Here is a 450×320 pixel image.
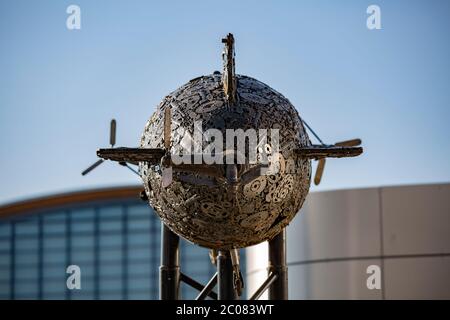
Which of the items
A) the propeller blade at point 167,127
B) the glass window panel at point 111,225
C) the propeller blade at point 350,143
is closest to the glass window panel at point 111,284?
the glass window panel at point 111,225

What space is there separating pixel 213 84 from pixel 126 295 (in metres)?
54.1

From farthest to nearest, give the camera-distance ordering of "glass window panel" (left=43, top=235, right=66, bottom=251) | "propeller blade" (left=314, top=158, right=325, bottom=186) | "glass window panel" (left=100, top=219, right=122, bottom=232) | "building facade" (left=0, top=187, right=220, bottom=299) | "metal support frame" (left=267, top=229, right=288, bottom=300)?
"glass window panel" (left=100, top=219, right=122, bottom=232), "glass window panel" (left=43, top=235, right=66, bottom=251), "building facade" (left=0, top=187, right=220, bottom=299), "metal support frame" (left=267, top=229, right=288, bottom=300), "propeller blade" (left=314, top=158, right=325, bottom=186)

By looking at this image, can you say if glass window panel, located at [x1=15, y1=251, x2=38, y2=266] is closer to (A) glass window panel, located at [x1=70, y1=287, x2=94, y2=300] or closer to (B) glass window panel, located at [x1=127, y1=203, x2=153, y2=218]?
(A) glass window panel, located at [x1=70, y1=287, x2=94, y2=300]

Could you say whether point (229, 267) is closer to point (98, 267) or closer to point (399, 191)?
point (399, 191)

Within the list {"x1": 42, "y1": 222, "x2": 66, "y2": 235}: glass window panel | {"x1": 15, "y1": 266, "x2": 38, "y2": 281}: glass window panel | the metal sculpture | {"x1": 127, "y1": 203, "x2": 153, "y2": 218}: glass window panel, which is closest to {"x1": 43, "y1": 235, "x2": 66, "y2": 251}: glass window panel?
{"x1": 42, "y1": 222, "x2": 66, "y2": 235}: glass window panel

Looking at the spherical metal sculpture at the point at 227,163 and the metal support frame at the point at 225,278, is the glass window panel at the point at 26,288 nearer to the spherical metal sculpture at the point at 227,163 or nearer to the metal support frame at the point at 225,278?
the metal support frame at the point at 225,278

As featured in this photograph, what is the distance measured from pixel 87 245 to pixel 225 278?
53.3 meters

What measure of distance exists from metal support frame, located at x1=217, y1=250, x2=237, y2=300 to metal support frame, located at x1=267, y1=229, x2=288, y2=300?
598 mm

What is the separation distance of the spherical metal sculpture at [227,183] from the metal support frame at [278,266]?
1716mm

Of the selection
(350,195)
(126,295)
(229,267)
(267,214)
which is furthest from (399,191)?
(126,295)

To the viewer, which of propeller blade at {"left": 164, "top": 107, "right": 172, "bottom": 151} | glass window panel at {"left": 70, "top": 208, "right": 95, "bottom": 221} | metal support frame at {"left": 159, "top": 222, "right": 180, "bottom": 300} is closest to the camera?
propeller blade at {"left": 164, "top": 107, "right": 172, "bottom": 151}

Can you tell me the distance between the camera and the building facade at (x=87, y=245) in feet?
219

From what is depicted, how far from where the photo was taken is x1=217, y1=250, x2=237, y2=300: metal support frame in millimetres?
14664
